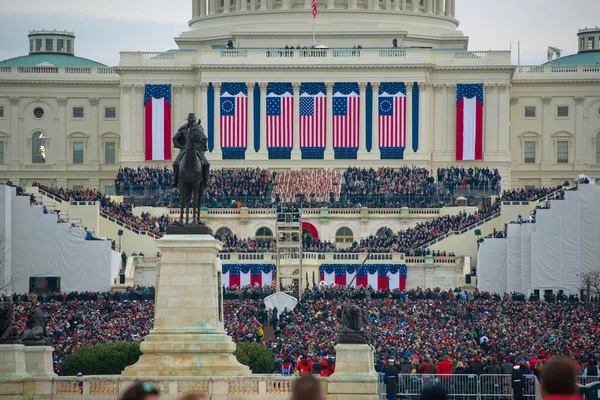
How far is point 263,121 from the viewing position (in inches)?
5620

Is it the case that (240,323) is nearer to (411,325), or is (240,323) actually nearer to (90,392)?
(411,325)

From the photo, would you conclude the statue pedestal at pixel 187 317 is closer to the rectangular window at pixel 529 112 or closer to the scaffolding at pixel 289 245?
the scaffolding at pixel 289 245

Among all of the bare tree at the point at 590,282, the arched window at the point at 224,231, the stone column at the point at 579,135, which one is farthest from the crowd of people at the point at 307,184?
the bare tree at the point at 590,282

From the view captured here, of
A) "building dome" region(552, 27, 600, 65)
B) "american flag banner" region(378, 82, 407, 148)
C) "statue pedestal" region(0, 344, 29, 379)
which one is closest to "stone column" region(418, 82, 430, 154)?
"american flag banner" region(378, 82, 407, 148)

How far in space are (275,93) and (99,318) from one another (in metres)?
63.2

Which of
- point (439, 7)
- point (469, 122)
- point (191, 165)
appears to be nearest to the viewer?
point (191, 165)

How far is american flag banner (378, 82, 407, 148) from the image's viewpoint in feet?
464

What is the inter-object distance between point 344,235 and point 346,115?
21838 mm

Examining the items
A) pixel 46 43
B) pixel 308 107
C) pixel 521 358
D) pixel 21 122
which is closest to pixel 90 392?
pixel 521 358

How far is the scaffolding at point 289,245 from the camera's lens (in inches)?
4195

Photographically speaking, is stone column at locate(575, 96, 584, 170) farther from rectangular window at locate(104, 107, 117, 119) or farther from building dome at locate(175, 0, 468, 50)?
rectangular window at locate(104, 107, 117, 119)

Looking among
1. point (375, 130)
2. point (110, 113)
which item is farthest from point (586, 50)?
point (110, 113)

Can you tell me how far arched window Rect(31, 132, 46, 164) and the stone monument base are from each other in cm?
10048

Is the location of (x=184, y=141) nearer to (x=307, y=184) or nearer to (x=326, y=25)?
(x=307, y=184)
